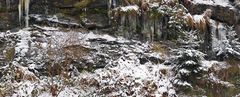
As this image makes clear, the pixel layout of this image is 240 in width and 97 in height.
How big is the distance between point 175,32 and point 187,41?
1.82 metres

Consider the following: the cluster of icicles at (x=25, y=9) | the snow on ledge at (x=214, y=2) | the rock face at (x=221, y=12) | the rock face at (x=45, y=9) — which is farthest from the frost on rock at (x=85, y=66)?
the snow on ledge at (x=214, y=2)

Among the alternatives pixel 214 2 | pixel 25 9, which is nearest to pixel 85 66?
pixel 25 9

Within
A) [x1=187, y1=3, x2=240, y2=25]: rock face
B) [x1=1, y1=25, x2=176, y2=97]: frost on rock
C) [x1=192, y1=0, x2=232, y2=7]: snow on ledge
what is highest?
[x1=192, y1=0, x2=232, y2=7]: snow on ledge

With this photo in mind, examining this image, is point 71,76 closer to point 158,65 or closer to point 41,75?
point 41,75

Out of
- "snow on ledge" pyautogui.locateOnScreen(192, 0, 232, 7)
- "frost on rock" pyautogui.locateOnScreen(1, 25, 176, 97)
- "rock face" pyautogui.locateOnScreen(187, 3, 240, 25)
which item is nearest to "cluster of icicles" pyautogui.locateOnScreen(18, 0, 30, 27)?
Answer: "frost on rock" pyautogui.locateOnScreen(1, 25, 176, 97)

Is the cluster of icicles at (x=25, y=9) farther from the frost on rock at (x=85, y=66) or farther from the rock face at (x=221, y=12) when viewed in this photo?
the rock face at (x=221, y=12)

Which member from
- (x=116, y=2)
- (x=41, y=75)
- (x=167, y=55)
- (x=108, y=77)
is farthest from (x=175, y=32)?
(x=41, y=75)

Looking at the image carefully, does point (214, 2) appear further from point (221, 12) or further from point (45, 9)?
point (45, 9)

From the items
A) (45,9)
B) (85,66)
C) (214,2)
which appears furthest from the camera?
(214,2)

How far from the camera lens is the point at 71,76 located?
1440 cm

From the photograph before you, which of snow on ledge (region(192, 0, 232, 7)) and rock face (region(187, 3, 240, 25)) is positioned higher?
snow on ledge (region(192, 0, 232, 7))

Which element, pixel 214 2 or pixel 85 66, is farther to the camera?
pixel 214 2

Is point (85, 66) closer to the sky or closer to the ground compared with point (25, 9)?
→ closer to the ground

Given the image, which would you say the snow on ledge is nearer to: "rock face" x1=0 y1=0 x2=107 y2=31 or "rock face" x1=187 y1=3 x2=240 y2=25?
"rock face" x1=187 y1=3 x2=240 y2=25
